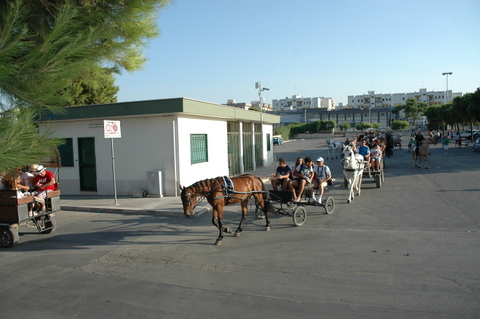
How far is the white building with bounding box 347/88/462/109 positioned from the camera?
519ft

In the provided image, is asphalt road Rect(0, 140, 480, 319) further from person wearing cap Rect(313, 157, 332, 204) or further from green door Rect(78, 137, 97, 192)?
green door Rect(78, 137, 97, 192)

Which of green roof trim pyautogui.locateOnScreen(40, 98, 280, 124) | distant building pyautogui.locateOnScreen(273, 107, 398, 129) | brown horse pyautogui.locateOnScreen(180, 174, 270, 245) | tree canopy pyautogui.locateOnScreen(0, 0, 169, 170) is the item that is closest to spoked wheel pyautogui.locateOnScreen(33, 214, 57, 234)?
brown horse pyautogui.locateOnScreen(180, 174, 270, 245)

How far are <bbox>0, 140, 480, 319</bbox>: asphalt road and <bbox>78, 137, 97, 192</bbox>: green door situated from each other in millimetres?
5050

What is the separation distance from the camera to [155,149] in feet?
50.1

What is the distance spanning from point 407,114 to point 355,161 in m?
94.9

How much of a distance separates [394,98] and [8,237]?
173430 millimetres

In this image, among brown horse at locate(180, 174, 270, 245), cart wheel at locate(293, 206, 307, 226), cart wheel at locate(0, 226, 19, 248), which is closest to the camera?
brown horse at locate(180, 174, 270, 245)

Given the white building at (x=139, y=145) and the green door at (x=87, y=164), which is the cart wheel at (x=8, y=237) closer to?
the white building at (x=139, y=145)

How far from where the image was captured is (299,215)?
10422 mm

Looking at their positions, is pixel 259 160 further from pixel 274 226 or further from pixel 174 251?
pixel 174 251

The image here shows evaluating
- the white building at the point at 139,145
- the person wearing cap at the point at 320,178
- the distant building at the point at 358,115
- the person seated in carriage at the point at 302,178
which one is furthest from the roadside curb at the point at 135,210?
the distant building at the point at 358,115

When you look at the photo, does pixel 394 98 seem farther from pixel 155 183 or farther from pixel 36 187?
pixel 36 187

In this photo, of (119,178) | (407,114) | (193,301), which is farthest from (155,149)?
(407,114)

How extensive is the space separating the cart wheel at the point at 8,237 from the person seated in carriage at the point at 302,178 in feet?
22.5
